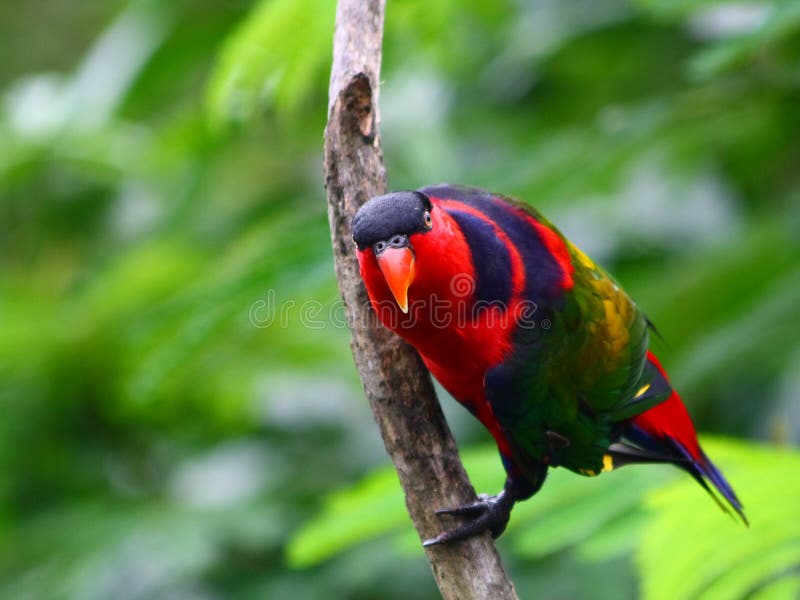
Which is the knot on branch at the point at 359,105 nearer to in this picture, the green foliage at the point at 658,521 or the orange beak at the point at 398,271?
the orange beak at the point at 398,271

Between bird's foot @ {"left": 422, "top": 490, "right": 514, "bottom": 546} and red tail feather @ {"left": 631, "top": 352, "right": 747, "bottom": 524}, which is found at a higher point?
red tail feather @ {"left": 631, "top": 352, "right": 747, "bottom": 524}

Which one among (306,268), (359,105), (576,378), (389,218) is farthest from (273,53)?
(576,378)

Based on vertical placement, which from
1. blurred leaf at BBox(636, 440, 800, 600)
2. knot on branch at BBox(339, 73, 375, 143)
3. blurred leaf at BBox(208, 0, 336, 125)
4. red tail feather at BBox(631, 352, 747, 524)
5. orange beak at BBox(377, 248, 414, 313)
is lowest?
blurred leaf at BBox(636, 440, 800, 600)

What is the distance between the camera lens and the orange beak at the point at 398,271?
1.60m

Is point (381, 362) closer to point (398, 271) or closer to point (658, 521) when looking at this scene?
point (398, 271)

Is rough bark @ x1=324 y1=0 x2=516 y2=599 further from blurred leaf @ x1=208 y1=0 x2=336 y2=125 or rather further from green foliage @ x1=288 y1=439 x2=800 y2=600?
blurred leaf @ x1=208 y1=0 x2=336 y2=125

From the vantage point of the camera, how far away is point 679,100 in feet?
9.10

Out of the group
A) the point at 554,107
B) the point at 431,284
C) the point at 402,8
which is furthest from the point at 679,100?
the point at 431,284

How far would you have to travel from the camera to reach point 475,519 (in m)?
1.75

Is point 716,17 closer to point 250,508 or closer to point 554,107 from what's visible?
point 554,107

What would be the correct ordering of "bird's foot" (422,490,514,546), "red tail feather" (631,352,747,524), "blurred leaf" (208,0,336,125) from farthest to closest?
1. "blurred leaf" (208,0,336,125)
2. "red tail feather" (631,352,747,524)
3. "bird's foot" (422,490,514,546)

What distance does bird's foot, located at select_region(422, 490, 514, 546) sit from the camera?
1.72 meters

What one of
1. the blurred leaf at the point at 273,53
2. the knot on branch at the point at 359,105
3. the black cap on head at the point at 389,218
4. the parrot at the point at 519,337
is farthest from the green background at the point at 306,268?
the black cap on head at the point at 389,218

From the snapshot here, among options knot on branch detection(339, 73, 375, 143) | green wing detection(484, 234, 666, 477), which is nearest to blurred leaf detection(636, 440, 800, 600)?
green wing detection(484, 234, 666, 477)
